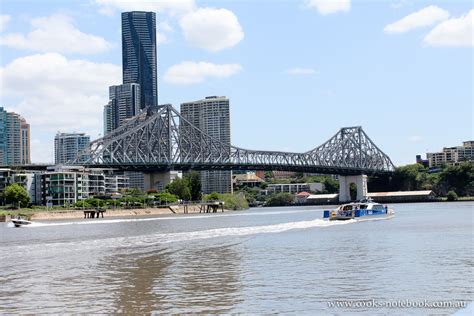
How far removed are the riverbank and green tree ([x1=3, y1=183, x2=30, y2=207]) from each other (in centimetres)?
792

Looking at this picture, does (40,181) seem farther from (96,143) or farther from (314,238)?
(314,238)

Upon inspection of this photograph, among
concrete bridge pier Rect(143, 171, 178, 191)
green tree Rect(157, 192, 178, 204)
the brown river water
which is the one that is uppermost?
concrete bridge pier Rect(143, 171, 178, 191)

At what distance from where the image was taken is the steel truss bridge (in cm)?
14450

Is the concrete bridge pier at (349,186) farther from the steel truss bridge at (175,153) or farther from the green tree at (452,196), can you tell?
the green tree at (452,196)

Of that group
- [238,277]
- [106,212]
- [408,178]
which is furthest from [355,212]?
[408,178]

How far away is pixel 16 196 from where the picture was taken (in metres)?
108

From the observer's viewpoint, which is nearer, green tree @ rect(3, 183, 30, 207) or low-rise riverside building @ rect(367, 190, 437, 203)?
green tree @ rect(3, 183, 30, 207)

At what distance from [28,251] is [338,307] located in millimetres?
22437

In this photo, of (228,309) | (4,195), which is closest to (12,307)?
(228,309)

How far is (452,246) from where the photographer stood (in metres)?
32.0

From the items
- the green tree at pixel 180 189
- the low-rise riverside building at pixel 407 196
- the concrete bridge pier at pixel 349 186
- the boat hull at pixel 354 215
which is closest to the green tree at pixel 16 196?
the green tree at pixel 180 189

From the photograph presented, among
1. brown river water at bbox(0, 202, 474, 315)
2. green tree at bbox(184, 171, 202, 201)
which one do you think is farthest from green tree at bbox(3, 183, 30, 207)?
brown river water at bbox(0, 202, 474, 315)

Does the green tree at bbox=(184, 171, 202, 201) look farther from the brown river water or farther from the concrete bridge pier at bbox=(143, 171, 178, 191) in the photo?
the brown river water

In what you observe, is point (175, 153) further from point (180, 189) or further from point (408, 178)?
point (408, 178)
